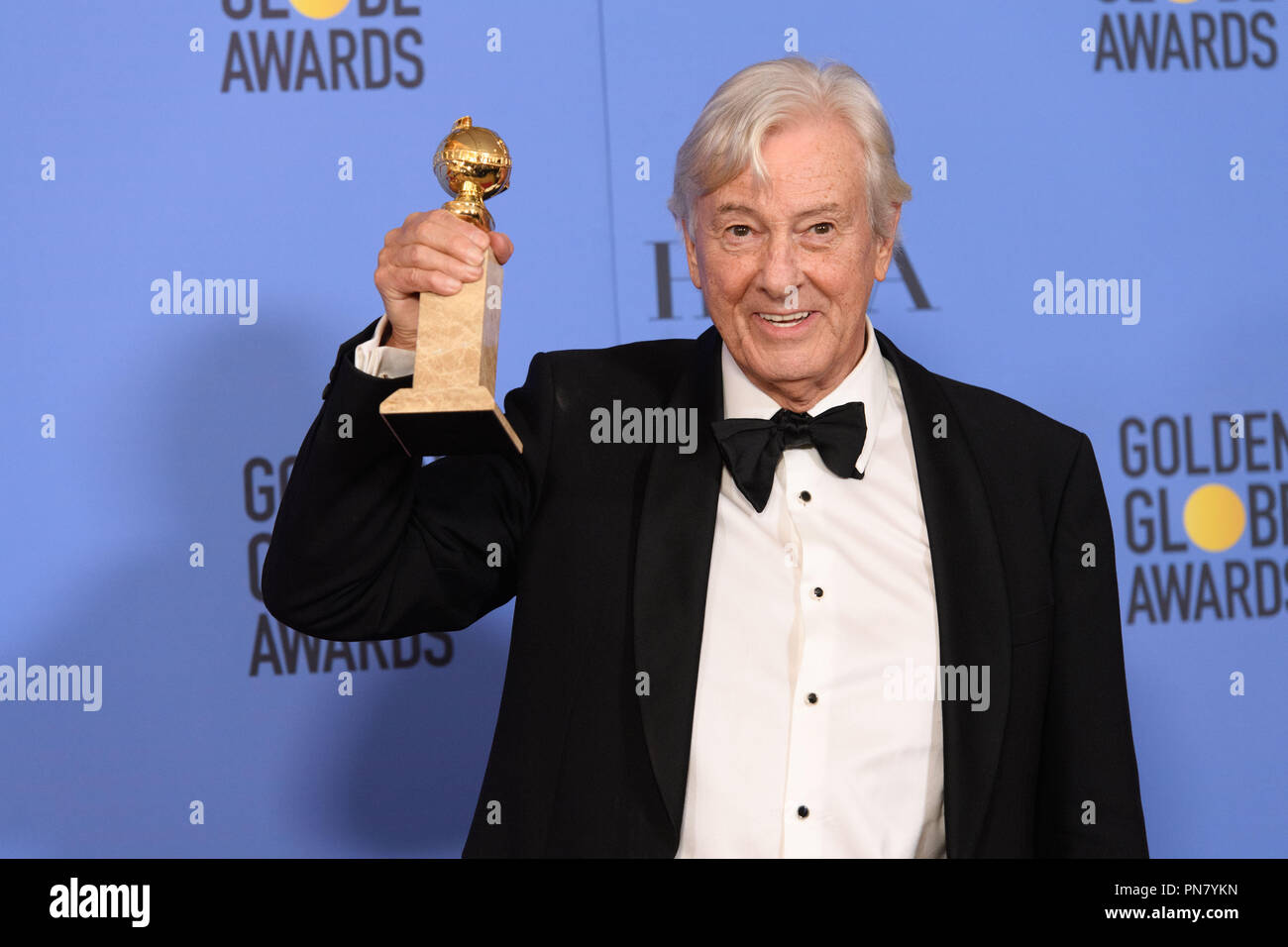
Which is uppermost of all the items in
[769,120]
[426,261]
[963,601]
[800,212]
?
[769,120]

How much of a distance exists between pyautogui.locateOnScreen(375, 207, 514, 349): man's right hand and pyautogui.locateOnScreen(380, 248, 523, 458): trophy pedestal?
0.01 meters

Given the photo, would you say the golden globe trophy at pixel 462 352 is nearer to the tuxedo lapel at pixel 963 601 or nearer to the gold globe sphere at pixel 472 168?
the gold globe sphere at pixel 472 168

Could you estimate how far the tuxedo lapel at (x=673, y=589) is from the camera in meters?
1.79

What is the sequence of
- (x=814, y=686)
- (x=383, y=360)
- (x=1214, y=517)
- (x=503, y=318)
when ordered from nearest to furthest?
(x=383, y=360)
(x=814, y=686)
(x=503, y=318)
(x=1214, y=517)

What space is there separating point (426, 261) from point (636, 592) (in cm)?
50

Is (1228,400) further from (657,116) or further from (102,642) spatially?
(102,642)

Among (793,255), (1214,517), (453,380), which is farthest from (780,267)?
(1214,517)

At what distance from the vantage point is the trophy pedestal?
159cm

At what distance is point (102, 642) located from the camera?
8.87 ft

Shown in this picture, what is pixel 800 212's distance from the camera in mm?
1891

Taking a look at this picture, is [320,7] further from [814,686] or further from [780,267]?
[814,686]

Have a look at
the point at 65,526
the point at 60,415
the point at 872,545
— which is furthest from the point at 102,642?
the point at 872,545

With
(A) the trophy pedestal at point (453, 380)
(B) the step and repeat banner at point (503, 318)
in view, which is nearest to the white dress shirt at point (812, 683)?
(A) the trophy pedestal at point (453, 380)
